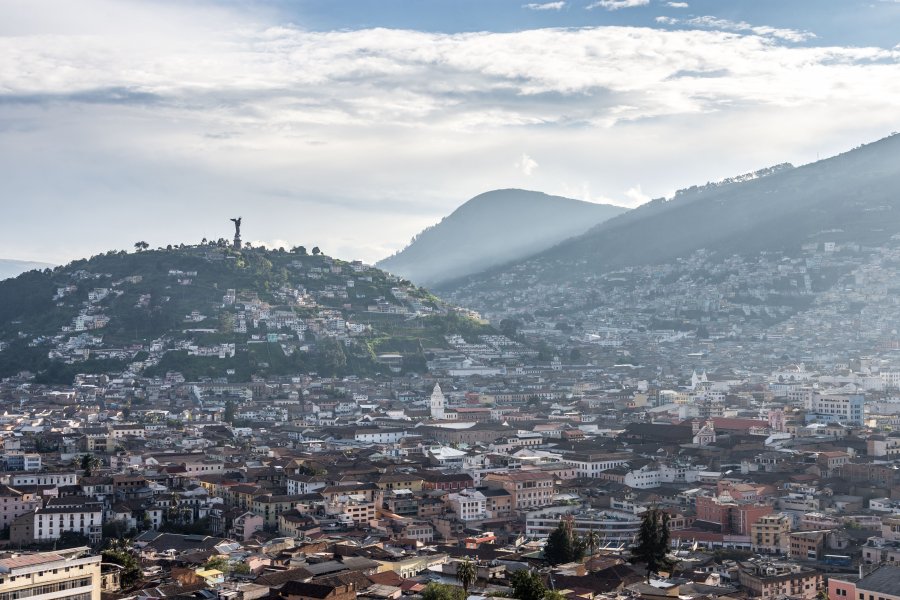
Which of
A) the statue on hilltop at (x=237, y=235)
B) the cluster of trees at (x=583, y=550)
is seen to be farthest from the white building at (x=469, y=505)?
the statue on hilltop at (x=237, y=235)

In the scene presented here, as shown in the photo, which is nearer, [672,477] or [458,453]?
[672,477]

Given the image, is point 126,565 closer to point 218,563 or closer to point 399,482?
point 218,563

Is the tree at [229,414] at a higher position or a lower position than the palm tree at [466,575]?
higher

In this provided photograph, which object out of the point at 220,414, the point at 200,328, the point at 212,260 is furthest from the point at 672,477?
the point at 212,260

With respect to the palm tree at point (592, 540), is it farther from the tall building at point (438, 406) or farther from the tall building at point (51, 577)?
the tall building at point (438, 406)

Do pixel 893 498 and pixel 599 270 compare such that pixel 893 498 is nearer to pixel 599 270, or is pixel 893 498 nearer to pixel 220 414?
pixel 220 414

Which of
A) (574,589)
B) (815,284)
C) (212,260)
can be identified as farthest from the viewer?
(815,284)

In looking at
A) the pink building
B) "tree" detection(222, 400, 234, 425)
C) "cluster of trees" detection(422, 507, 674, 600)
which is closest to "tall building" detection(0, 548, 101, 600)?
"cluster of trees" detection(422, 507, 674, 600)
